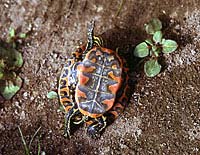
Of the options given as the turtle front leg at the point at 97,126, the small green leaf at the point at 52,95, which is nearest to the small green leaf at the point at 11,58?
the small green leaf at the point at 52,95

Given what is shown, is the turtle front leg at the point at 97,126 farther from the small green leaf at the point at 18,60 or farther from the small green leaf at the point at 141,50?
the small green leaf at the point at 18,60

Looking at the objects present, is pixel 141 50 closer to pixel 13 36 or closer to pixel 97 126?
pixel 97 126

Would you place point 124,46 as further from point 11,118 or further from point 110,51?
point 11,118

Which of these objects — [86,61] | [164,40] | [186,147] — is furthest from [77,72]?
[186,147]

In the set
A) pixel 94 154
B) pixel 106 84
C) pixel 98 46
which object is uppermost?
pixel 98 46

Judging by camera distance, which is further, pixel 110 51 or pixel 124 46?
pixel 124 46

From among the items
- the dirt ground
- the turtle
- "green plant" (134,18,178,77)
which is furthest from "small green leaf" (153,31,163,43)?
the turtle

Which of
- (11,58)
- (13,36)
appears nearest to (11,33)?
(13,36)
